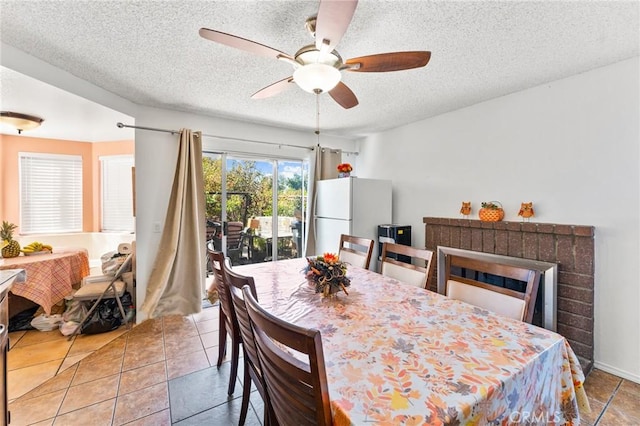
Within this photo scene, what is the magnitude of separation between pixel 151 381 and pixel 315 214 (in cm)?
271

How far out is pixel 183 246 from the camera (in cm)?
327

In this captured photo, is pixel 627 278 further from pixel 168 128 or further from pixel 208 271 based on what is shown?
pixel 168 128

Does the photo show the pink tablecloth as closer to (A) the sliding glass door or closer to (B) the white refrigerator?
(A) the sliding glass door

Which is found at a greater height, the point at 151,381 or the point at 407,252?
the point at 407,252

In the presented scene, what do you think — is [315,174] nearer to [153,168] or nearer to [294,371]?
[153,168]

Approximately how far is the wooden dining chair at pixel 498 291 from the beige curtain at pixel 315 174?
2534 mm

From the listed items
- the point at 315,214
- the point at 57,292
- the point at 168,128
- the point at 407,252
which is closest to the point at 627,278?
the point at 407,252

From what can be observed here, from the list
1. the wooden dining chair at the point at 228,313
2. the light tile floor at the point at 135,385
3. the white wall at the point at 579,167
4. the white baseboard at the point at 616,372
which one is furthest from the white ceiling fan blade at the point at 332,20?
the white baseboard at the point at 616,372

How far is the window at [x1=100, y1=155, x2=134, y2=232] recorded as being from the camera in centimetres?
417

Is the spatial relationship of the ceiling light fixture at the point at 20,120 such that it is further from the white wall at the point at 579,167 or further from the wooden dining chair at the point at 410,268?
the white wall at the point at 579,167

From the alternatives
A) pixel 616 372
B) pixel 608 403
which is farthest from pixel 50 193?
pixel 616 372

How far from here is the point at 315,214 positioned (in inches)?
163

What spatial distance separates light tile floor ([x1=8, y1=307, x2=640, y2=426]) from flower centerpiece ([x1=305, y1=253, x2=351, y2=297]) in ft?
3.00

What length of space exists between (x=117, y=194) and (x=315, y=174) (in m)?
3.06
